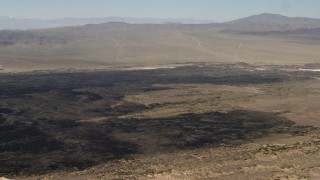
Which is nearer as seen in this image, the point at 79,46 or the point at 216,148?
the point at 216,148

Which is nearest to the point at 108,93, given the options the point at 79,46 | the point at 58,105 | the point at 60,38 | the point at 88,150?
the point at 58,105

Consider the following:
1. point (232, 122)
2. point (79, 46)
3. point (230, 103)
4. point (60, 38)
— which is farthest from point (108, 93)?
point (60, 38)

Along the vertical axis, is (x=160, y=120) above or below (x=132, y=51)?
below

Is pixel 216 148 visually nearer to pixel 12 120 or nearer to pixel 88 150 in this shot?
pixel 88 150

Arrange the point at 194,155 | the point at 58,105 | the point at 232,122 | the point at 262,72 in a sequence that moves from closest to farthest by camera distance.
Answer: the point at 194,155 < the point at 232,122 < the point at 58,105 < the point at 262,72

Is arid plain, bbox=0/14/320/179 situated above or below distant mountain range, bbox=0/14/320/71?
below

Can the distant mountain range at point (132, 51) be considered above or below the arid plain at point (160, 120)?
above

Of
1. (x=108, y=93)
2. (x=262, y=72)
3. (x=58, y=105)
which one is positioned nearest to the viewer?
(x=58, y=105)

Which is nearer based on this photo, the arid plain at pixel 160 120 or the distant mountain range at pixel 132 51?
the arid plain at pixel 160 120

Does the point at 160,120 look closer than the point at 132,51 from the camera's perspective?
Yes

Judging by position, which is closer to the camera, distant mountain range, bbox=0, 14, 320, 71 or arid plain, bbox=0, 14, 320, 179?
arid plain, bbox=0, 14, 320, 179
